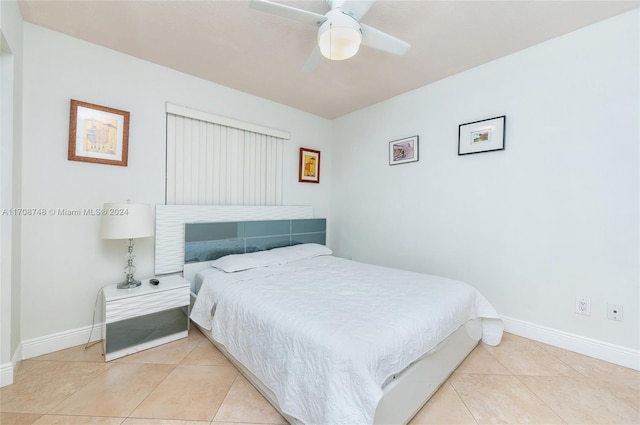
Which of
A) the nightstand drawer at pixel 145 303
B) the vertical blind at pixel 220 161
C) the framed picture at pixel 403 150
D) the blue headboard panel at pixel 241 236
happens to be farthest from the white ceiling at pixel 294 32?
the nightstand drawer at pixel 145 303

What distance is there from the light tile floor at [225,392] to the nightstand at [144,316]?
0.10m

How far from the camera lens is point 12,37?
167 cm

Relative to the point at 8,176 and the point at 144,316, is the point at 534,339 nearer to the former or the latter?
the point at 144,316

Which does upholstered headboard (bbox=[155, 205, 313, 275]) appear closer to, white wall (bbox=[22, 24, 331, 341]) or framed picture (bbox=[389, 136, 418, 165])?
white wall (bbox=[22, 24, 331, 341])

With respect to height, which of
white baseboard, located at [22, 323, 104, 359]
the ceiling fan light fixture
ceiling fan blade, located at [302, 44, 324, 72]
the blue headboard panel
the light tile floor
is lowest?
the light tile floor

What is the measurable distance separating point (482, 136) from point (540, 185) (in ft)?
2.15

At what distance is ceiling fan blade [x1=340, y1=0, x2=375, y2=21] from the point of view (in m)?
1.48

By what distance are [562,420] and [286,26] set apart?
2986 millimetres

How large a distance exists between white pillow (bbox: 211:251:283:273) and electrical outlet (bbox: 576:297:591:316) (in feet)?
8.25

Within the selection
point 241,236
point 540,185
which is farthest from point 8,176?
point 540,185

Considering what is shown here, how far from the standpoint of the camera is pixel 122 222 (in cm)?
198

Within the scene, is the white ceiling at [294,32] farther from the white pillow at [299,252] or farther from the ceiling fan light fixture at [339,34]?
the white pillow at [299,252]

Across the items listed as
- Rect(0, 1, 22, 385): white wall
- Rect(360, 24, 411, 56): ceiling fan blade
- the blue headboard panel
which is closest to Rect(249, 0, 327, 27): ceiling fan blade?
Rect(360, 24, 411, 56): ceiling fan blade

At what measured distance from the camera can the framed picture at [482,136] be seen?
2396 millimetres
